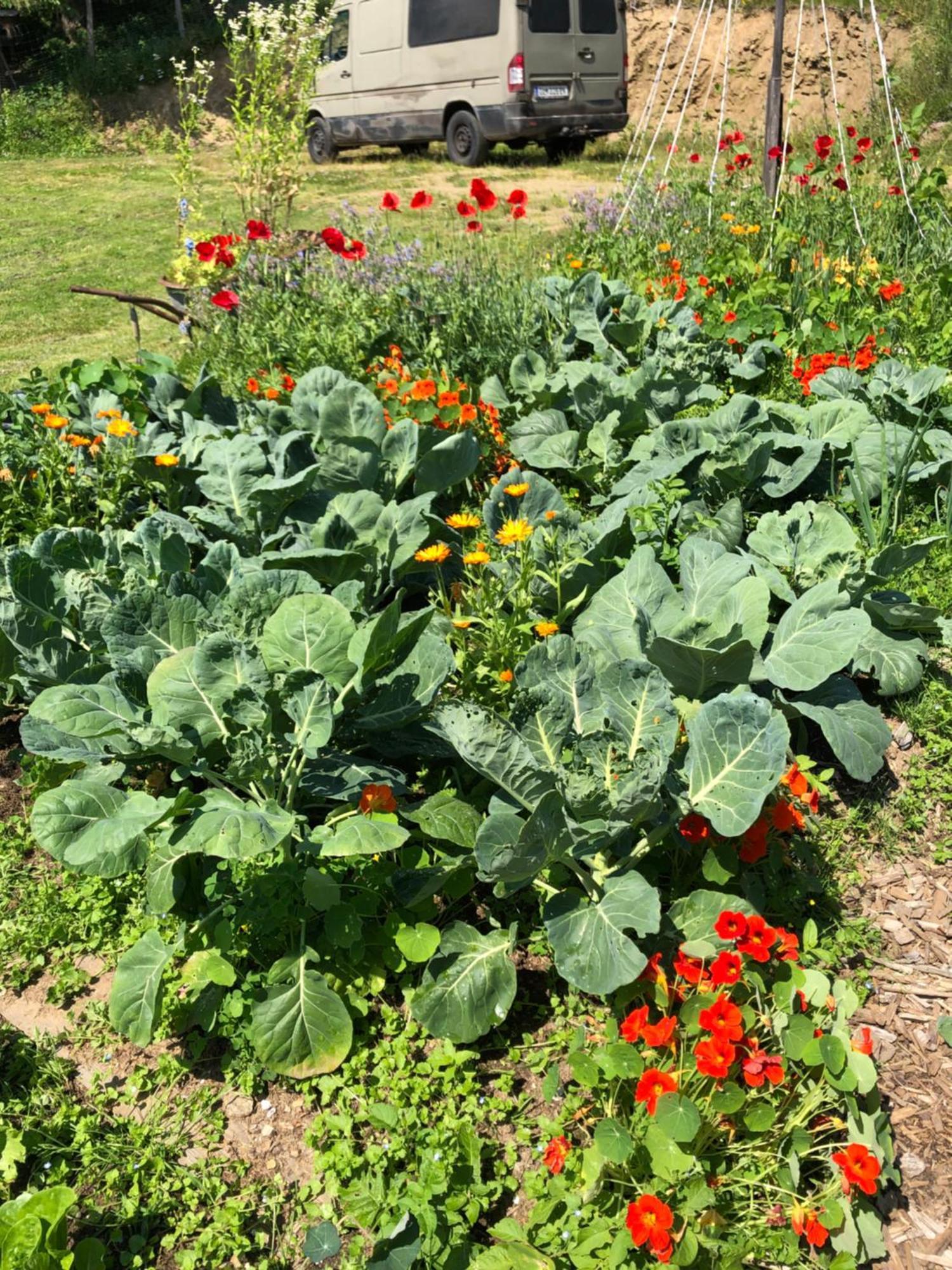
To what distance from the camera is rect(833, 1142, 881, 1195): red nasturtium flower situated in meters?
1.96

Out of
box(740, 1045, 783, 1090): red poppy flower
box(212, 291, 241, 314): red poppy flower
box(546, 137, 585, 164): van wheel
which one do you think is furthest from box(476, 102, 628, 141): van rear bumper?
box(740, 1045, 783, 1090): red poppy flower

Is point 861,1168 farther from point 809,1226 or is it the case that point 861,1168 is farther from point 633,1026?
point 633,1026

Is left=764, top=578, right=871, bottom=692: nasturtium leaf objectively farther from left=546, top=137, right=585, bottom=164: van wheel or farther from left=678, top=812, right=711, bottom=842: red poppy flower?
left=546, top=137, right=585, bottom=164: van wheel

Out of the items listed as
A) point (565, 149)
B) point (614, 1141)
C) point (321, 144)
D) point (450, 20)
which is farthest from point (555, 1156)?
point (321, 144)

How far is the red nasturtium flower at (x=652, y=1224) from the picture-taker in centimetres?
191

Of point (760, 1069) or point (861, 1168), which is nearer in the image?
point (861, 1168)

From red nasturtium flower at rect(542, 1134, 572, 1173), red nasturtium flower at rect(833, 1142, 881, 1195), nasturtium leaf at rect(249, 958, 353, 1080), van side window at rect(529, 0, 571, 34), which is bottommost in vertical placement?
red nasturtium flower at rect(542, 1134, 572, 1173)

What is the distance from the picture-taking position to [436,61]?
48.0 ft

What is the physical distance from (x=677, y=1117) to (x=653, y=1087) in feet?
0.25

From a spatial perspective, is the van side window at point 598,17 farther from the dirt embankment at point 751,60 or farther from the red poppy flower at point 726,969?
the red poppy flower at point 726,969

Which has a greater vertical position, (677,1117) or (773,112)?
(773,112)

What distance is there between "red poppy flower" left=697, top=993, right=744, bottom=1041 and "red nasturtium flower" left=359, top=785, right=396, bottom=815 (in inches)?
37.5

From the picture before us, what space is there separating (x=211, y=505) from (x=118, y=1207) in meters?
2.61

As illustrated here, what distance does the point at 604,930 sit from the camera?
243 cm
